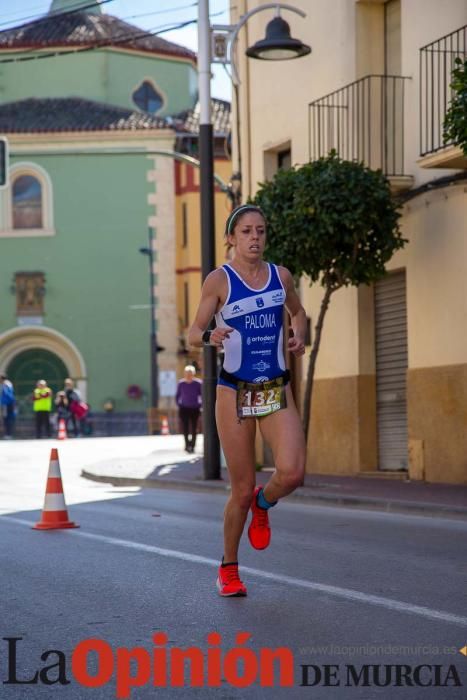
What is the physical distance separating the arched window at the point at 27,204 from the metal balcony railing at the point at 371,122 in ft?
111

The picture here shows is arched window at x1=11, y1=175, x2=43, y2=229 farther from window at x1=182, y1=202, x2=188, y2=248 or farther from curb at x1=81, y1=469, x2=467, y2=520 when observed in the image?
curb at x1=81, y1=469, x2=467, y2=520

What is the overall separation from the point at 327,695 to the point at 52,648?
1596mm

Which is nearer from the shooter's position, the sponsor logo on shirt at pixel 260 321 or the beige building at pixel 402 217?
the sponsor logo on shirt at pixel 260 321

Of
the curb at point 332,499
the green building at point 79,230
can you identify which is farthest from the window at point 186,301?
the curb at point 332,499

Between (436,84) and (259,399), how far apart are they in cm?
1194

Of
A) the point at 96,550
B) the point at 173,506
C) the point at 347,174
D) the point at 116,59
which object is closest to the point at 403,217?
the point at 347,174

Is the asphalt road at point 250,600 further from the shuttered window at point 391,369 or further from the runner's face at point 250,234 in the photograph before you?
the shuttered window at point 391,369

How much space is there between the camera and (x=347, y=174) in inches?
740

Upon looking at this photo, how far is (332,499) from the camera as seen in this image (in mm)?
16656

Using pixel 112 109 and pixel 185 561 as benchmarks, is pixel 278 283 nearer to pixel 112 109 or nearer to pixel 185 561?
pixel 185 561

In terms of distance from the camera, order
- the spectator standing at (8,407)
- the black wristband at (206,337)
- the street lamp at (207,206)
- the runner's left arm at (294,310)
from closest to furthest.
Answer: the black wristband at (206,337), the runner's left arm at (294,310), the street lamp at (207,206), the spectator standing at (8,407)

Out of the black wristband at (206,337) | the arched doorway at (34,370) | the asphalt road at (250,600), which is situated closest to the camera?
the asphalt road at (250,600)

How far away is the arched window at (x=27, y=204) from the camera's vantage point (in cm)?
5459

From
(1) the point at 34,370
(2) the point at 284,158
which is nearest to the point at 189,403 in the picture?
(2) the point at 284,158
